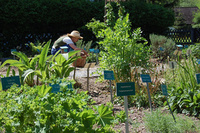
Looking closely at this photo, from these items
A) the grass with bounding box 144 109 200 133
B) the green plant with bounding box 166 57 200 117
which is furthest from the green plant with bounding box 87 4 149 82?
the grass with bounding box 144 109 200 133

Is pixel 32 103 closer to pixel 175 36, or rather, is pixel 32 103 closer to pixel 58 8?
pixel 58 8

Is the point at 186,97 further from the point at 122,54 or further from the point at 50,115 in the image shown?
the point at 50,115

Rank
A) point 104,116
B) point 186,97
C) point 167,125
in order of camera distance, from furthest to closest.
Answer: point 186,97, point 167,125, point 104,116

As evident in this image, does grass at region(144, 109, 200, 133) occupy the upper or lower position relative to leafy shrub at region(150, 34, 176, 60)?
lower

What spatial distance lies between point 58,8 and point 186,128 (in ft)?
31.4

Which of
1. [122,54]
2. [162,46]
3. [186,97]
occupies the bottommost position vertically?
[186,97]

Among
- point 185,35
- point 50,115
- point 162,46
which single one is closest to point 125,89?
point 50,115

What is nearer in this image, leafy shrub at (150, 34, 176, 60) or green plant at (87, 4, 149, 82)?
green plant at (87, 4, 149, 82)

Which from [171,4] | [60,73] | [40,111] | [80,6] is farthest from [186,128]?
[171,4]

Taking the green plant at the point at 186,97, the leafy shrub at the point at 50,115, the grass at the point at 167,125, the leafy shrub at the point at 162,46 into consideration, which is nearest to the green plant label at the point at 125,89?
the grass at the point at 167,125

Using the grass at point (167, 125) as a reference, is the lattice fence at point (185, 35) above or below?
above

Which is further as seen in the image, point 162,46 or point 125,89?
point 162,46

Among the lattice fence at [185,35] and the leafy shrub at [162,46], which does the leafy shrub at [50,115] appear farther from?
the lattice fence at [185,35]

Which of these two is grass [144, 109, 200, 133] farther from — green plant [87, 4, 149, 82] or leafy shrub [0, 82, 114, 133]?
green plant [87, 4, 149, 82]
